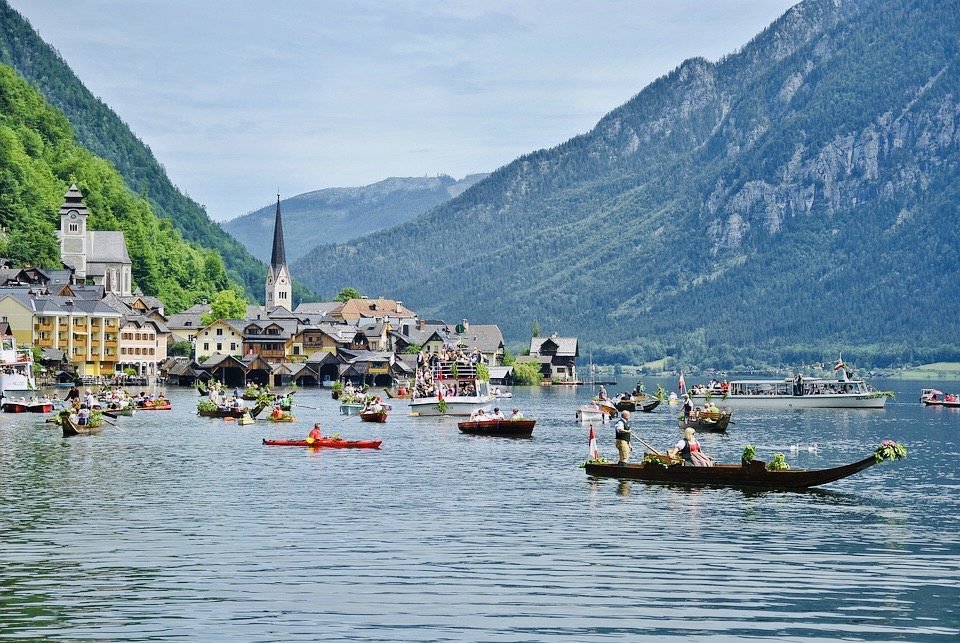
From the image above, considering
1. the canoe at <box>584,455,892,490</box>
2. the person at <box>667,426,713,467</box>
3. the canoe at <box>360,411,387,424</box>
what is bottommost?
the canoe at <box>584,455,892,490</box>

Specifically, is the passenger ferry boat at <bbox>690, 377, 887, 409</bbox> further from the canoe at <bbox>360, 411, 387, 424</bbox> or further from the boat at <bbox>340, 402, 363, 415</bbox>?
the canoe at <bbox>360, 411, 387, 424</bbox>

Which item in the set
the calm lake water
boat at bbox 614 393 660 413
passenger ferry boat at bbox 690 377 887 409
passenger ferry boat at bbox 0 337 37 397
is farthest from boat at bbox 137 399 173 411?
passenger ferry boat at bbox 690 377 887 409

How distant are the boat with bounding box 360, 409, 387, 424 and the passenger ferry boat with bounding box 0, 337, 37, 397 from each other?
41.8 metres

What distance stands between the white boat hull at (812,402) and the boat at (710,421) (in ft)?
178

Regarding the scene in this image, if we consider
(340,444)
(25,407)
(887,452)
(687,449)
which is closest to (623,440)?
(687,449)

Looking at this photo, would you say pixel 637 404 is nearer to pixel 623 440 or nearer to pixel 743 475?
pixel 623 440

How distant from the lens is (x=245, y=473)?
70.6m

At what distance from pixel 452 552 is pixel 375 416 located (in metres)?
77.5

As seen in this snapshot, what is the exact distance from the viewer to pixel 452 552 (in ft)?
143

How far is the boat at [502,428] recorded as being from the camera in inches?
3976

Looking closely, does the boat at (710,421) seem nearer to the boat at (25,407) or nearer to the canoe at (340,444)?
the canoe at (340,444)

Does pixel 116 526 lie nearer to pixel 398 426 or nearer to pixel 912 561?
pixel 912 561

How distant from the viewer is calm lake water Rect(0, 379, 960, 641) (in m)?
33.8

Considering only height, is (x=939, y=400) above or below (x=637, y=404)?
below
